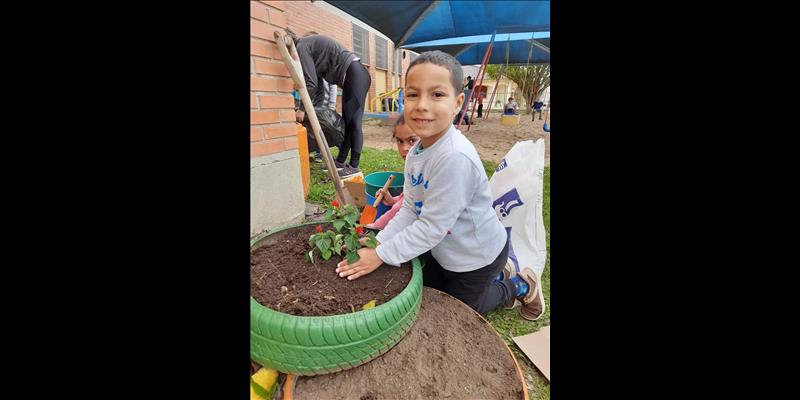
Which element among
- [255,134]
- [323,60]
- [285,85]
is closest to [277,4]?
[285,85]

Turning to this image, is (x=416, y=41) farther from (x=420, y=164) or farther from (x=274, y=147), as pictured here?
(x=420, y=164)

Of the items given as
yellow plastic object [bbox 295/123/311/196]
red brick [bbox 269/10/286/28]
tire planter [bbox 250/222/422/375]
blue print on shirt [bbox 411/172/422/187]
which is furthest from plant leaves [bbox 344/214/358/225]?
yellow plastic object [bbox 295/123/311/196]

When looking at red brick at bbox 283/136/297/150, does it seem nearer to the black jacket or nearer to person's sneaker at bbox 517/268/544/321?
the black jacket

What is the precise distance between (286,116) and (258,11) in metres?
0.63

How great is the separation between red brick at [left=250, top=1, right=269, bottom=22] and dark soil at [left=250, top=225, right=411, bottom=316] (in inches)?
50.8

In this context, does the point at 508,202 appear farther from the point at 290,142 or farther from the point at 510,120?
the point at 510,120

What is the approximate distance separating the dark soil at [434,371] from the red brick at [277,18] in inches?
73.7

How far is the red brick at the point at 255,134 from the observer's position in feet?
6.11

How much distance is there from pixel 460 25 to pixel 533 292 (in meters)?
2.13

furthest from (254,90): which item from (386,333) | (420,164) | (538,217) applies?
(538,217)

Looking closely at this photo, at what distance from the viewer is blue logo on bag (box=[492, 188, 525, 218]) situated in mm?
1961

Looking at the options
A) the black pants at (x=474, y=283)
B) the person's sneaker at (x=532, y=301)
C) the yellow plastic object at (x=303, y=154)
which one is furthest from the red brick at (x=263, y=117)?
the person's sneaker at (x=532, y=301)

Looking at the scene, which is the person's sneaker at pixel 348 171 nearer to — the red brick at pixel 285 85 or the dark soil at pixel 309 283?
the red brick at pixel 285 85

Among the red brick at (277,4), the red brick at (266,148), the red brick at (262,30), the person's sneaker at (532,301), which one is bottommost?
the person's sneaker at (532,301)
